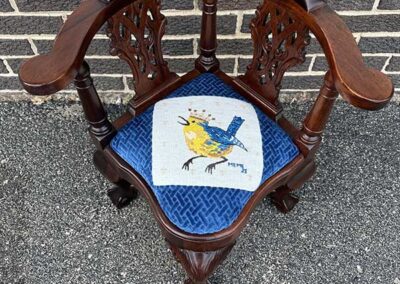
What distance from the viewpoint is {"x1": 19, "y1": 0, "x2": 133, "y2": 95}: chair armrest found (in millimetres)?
985

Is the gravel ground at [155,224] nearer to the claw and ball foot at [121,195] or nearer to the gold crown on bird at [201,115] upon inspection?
the claw and ball foot at [121,195]

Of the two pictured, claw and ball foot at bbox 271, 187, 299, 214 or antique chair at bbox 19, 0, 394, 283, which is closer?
antique chair at bbox 19, 0, 394, 283

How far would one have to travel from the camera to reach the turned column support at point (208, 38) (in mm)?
1336

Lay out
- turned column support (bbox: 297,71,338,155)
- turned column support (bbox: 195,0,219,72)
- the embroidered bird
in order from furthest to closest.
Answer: turned column support (bbox: 195,0,219,72) < the embroidered bird < turned column support (bbox: 297,71,338,155)

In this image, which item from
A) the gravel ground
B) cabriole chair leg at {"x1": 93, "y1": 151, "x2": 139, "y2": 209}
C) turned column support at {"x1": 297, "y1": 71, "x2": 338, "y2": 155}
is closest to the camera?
turned column support at {"x1": 297, "y1": 71, "x2": 338, "y2": 155}

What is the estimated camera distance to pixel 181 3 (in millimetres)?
1569

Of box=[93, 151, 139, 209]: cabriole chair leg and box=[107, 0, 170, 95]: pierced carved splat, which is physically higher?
box=[107, 0, 170, 95]: pierced carved splat

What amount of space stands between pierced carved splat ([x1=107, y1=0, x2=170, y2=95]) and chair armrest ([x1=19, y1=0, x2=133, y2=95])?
7 cm

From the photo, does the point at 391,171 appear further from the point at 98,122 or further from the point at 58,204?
the point at 58,204

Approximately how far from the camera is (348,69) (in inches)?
39.7

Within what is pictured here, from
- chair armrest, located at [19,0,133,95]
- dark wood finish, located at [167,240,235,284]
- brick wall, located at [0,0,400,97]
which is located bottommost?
dark wood finish, located at [167,240,235,284]

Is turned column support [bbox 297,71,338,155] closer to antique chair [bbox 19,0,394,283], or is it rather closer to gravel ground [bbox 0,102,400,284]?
antique chair [bbox 19,0,394,283]

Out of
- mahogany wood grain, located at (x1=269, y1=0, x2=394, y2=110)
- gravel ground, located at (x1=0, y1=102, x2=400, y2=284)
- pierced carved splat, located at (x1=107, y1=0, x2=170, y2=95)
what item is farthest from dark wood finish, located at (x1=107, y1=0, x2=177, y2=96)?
gravel ground, located at (x1=0, y1=102, x2=400, y2=284)

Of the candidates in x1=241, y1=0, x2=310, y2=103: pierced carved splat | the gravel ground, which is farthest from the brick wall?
x1=241, y1=0, x2=310, y2=103: pierced carved splat
